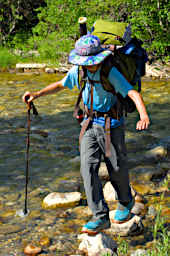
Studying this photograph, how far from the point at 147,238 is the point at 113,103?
1463mm

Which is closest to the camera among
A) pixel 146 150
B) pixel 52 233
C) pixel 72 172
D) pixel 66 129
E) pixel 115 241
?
pixel 115 241

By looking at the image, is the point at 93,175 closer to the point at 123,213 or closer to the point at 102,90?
the point at 123,213

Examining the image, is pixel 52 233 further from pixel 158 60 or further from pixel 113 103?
pixel 158 60

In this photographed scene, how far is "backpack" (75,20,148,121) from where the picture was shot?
11.7 feet

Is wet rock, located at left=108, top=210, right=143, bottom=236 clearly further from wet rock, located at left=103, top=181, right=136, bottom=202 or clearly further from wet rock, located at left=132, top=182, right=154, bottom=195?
wet rock, located at left=132, top=182, right=154, bottom=195

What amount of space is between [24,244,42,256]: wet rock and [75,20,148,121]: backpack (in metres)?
1.51

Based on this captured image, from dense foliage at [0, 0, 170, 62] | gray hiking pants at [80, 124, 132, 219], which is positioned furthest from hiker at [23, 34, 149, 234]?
dense foliage at [0, 0, 170, 62]

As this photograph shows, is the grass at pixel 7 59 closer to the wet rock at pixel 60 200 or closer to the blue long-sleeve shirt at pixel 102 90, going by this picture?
the wet rock at pixel 60 200

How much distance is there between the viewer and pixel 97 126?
372 cm

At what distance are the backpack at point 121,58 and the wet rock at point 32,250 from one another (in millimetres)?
1511

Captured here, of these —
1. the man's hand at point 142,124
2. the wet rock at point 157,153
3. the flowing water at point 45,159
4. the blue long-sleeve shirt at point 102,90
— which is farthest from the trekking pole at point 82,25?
the wet rock at point 157,153

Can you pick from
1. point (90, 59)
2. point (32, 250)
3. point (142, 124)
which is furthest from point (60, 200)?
point (90, 59)

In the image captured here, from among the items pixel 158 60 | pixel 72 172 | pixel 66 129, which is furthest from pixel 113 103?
pixel 158 60

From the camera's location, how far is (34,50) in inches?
744
